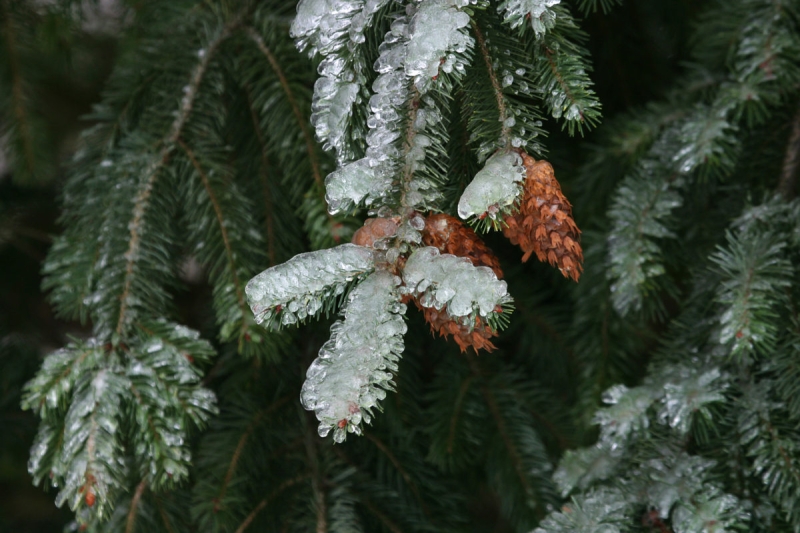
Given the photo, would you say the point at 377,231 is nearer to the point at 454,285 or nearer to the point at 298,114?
the point at 454,285

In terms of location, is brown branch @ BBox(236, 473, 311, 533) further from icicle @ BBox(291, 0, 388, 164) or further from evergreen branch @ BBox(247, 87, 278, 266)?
icicle @ BBox(291, 0, 388, 164)

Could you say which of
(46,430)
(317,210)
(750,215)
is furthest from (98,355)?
(750,215)

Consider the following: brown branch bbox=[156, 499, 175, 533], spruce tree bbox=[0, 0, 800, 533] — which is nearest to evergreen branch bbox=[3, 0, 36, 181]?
spruce tree bbox=[0, 0, 800, 533]

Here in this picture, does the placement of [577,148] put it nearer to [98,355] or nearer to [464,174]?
[464,174]

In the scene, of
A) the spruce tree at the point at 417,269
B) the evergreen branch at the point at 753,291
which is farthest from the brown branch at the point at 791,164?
the evergreen branch at the point at 753,291

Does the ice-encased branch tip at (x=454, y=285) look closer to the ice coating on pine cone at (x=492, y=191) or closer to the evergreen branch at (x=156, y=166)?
the ice coating on pine cone at (x=492, y=191)

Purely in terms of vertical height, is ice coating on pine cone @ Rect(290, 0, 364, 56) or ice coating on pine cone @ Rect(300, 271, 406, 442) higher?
ice coating on pine cone @ Rect(290, 0, 364, 56)

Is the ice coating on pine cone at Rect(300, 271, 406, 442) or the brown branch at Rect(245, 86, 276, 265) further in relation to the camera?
the brown branch at Rect(245, 86, 276, 265)
